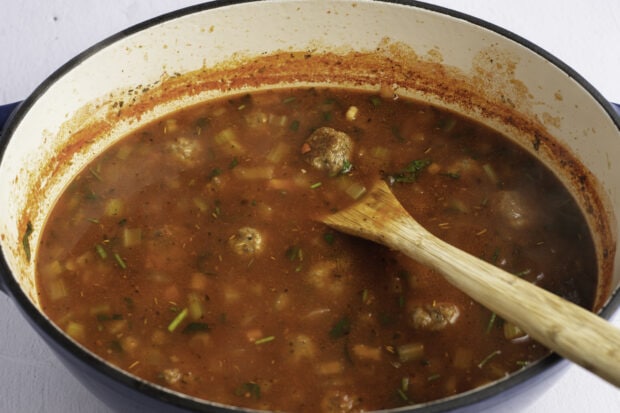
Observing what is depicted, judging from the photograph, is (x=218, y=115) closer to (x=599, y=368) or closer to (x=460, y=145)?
(x=460, y=145)

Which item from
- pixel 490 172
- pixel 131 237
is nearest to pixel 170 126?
pixel 131 237

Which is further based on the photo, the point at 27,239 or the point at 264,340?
the point at 27,239

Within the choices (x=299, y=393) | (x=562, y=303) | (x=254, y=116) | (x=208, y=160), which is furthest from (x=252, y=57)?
(x=562, y=303)

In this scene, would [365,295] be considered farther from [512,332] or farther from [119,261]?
[119,261]

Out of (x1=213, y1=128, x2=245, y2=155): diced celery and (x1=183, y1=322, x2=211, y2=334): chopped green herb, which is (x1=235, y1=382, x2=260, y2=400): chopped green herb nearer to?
(x1=183, y1=322, x2=211, y2=334): chopped green herb

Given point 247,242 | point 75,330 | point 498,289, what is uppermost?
point 498,289

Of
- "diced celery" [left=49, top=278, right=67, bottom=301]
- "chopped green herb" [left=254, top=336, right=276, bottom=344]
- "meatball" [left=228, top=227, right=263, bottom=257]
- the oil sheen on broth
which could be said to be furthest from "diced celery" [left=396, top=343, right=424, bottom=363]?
"diced celery" [left=49, top=278, right=67, bottom=301]

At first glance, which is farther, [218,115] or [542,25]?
[542,25]

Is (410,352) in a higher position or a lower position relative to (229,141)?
lower
